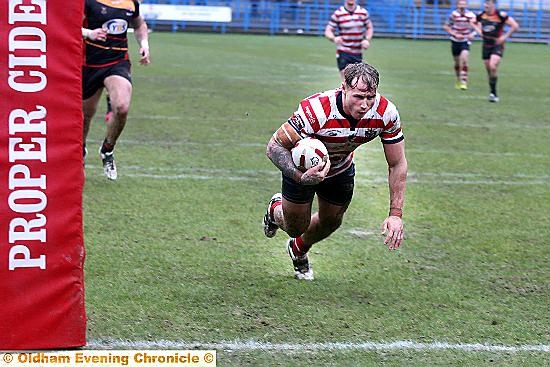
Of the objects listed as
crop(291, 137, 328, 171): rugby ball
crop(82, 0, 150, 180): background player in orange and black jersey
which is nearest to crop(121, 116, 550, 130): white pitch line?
crop(82, 0, 150, 180): background player in orange and black jersey

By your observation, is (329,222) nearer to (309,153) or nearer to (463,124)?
(309,153)

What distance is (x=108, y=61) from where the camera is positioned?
10.9 meters

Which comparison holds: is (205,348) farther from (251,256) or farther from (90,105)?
(90,105)

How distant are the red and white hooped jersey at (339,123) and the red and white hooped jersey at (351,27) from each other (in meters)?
14.3

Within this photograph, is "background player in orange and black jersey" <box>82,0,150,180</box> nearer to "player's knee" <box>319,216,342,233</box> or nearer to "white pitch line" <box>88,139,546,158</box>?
"white pitch line" <box>88,139,546,158</box>

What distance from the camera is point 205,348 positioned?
5805mm

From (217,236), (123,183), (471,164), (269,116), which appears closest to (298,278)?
(217,236)

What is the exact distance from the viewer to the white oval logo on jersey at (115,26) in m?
10.9

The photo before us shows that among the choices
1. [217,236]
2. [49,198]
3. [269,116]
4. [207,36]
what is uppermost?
[49,198]

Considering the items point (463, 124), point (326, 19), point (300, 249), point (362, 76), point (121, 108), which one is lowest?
point (326, 19)

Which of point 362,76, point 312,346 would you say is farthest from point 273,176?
point 312,346

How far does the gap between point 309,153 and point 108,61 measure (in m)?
5.01

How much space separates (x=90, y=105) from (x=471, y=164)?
15.9 feet

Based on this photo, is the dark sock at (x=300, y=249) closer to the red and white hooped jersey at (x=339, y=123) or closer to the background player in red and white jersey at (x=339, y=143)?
the background player in red and white jersey at (x=339, y=143)
